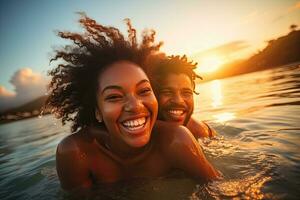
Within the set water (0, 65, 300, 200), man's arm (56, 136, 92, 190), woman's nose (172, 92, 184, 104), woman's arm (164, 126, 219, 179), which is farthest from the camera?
woman's nose (172, 92, 184, 104)

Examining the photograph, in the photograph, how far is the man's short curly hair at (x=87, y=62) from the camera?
3.31 metres

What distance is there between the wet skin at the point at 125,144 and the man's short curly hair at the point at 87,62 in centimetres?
26

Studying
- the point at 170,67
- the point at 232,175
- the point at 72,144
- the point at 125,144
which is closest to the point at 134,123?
the point at 125,144

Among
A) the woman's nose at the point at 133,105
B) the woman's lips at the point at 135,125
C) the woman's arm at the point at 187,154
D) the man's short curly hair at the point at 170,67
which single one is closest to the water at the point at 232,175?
the woman's arm at the point at 187,154

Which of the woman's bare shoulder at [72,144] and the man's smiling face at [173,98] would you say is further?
the man's smiling face at [173,98]

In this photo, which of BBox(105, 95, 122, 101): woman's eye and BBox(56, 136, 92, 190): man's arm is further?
BBox(56, 136, 92, 190): man's arm

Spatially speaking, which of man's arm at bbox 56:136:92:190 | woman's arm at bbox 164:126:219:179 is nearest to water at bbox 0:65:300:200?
woman's arm at bbox 164:126:219:179

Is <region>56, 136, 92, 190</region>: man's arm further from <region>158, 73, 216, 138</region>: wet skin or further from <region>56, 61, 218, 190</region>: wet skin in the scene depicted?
<region>158, 73, 216, 138</region>: wet skin

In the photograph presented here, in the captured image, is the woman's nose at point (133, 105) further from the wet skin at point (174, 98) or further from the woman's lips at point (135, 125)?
the wet skin at point (174, 98)

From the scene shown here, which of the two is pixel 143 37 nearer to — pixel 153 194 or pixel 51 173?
pixel 153 194

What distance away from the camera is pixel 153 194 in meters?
2.98

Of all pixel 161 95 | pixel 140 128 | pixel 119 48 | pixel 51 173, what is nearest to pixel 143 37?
pixel 119 48

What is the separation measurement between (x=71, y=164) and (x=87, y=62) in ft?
4.59

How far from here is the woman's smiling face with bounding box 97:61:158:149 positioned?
2.75 m
